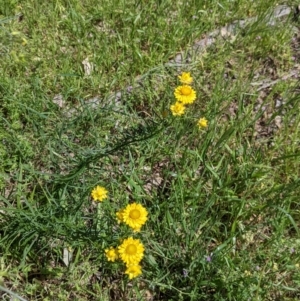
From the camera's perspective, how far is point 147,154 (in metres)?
2.35

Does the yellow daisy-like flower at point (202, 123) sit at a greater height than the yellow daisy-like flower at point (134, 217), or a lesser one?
greater

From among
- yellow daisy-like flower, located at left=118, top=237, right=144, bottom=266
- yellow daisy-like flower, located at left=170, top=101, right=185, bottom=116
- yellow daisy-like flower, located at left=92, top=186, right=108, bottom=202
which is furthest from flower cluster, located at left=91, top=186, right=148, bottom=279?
yellow daisy-like flower, located at left=170, top=101, right=185, bottom=116

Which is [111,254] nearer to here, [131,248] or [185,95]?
[131,248]

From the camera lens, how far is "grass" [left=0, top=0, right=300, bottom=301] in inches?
78.6

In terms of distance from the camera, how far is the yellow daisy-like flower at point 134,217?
185 centimetres

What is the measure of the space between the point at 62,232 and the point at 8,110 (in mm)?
897

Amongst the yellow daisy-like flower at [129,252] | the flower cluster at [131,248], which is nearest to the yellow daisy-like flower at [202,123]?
the flower cluster at [131,248]

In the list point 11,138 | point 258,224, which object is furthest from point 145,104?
point 258,224

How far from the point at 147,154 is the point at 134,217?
1.84 feet

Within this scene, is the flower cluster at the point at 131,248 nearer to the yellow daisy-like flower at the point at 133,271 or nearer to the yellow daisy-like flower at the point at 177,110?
the yellow daisy-like flower at the point at 133,271

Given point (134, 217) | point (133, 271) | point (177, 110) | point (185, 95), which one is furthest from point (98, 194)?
point (185, 95)

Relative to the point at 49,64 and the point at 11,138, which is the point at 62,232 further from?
the point at 49,64

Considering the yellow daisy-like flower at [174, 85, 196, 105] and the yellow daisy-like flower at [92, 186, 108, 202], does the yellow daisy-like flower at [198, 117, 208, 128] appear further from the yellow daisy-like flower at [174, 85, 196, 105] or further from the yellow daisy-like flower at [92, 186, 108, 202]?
the yellow daisy-like flower at [92, 186, 108, 202]

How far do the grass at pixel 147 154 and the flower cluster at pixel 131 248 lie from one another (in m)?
0.08
